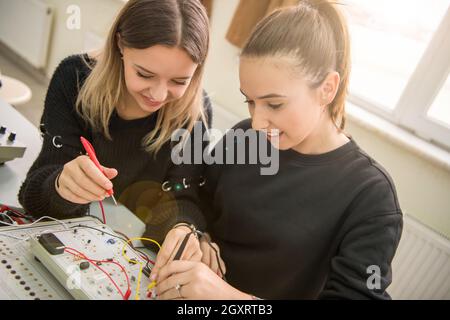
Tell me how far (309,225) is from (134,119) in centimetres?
57

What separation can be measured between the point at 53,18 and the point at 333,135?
329cm

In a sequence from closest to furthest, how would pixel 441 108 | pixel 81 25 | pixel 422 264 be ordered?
pixel 422 264, pixel 441 108, pixel 81 25

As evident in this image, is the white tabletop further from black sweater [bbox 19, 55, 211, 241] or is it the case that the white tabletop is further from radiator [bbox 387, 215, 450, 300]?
radiator [bbox 387, 215, 450, 300]

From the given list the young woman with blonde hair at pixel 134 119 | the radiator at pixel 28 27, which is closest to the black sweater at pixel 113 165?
the young woman with blonde hair at pixel 134 119

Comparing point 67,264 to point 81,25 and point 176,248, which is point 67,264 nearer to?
point 176,248

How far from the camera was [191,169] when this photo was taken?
1107mm

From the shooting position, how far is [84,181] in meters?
0.75

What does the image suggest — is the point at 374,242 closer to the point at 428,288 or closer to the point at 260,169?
the point at 260,169

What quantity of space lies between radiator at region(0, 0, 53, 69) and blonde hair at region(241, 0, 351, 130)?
3.13 m

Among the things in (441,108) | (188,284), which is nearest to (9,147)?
(188,284)

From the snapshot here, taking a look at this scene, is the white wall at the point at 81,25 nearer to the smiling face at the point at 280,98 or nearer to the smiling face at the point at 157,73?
the smiling face at the point at 157,73

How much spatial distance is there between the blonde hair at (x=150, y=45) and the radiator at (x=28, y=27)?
283 cm

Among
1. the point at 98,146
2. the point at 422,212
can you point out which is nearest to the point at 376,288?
the point at 98,146
